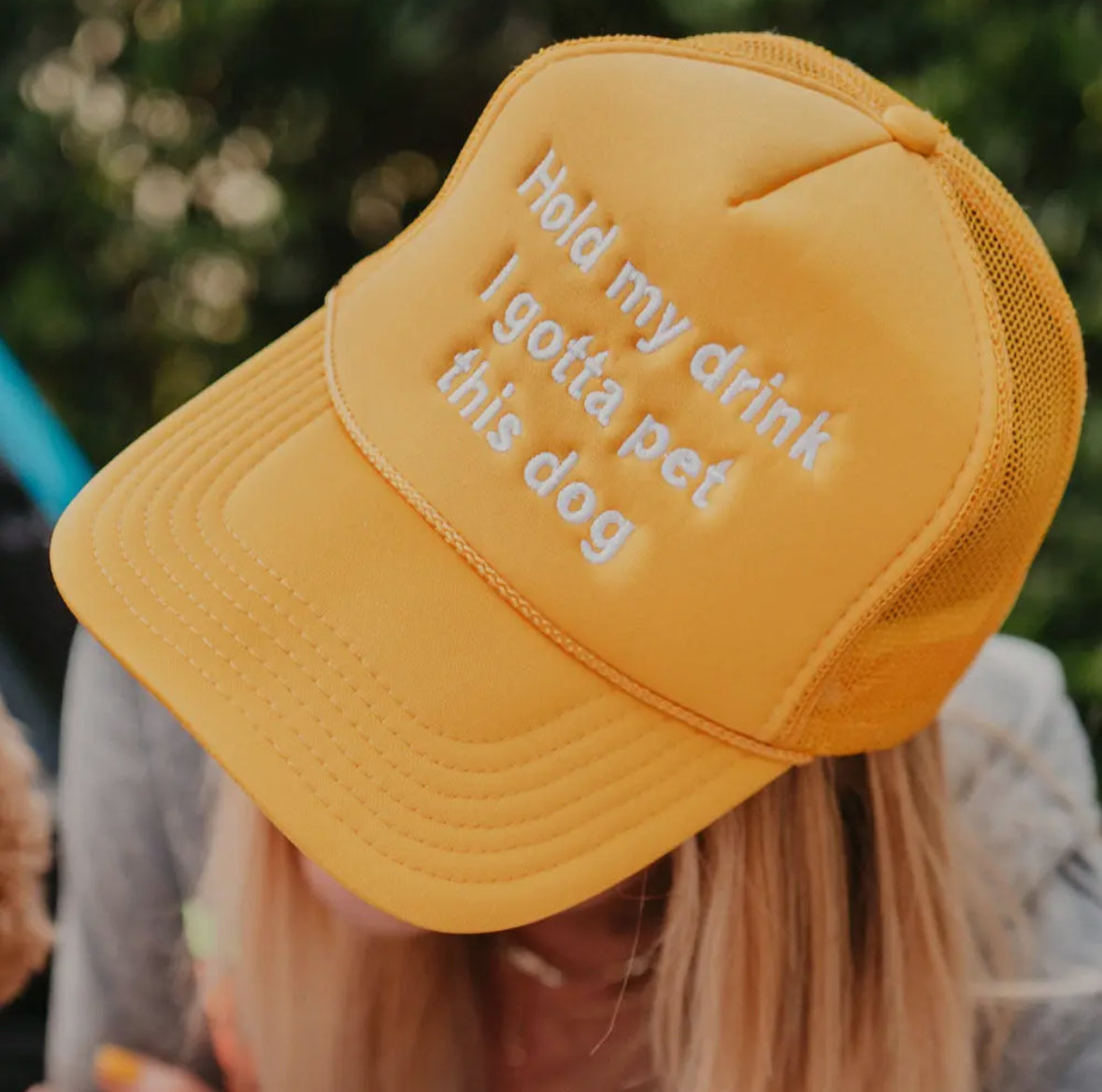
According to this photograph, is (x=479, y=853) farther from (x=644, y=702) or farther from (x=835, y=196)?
(x=835, y=196)

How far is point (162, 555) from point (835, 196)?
0.34 m

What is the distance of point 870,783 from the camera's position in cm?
60

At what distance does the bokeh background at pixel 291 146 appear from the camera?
3.10 ft

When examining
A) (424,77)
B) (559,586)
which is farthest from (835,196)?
(424,77)

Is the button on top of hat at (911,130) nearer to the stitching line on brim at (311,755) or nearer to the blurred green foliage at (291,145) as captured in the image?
the stitching line on brim at (311,755)

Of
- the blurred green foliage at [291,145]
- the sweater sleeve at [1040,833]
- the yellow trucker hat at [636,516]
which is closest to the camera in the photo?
the yellow trucker hat at [636,516]

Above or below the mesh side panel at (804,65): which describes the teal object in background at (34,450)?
below

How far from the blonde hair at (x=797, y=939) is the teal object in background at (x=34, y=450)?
0.23m

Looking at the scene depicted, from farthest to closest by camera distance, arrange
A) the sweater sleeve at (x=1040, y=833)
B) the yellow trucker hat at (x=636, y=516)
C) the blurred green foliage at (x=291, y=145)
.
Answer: the blurred green foliage at (x=291, y=145) → the sweater sleeve at (x=1040, y=833) → the yellow trucker hat at (x=636, y=516)

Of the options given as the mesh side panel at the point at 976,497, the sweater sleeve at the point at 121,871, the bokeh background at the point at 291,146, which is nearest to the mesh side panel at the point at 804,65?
the mesh side panel at the point at 976,497

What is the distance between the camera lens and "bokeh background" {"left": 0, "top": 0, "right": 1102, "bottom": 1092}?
94 centimetres

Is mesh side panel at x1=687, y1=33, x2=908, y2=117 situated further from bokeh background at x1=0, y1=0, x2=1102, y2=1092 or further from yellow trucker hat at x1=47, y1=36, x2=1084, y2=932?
bokeh background at x1=0, y1=0, x2=1102, y2=1092

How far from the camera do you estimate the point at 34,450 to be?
78 cm

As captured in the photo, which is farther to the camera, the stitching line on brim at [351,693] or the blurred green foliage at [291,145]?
the blurred green foliage at [291,145]
